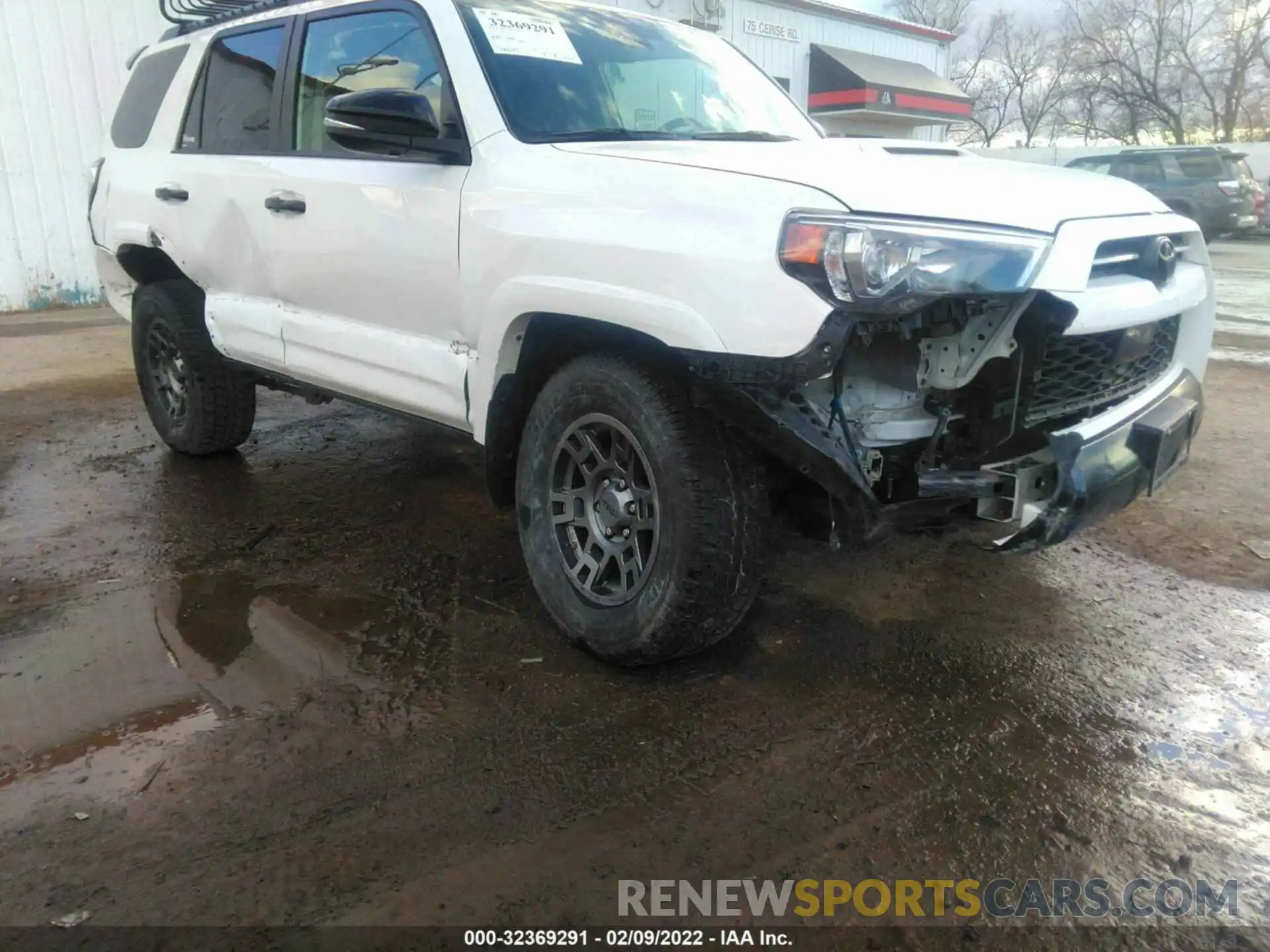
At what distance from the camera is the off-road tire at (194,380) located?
4.80m

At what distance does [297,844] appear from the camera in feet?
7.20

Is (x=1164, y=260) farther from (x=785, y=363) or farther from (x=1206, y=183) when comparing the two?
(x=1206, y=183)

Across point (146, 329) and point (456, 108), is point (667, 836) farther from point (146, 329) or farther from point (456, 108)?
point (146, 329)

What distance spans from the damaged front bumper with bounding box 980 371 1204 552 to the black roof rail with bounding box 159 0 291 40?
3.83 m

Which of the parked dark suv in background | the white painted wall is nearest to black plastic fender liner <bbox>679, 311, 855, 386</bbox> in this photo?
the parked dark suv in background

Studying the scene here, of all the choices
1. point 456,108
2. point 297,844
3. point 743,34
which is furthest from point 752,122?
point 743,34

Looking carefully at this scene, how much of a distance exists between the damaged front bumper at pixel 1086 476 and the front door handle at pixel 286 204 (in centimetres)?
276

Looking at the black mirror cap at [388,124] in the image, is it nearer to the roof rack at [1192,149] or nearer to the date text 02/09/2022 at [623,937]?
the date text 02/09/2022 at [623,937]

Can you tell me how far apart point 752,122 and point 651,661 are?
2.17 meters

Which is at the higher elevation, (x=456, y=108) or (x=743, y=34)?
(x=743, y=34)

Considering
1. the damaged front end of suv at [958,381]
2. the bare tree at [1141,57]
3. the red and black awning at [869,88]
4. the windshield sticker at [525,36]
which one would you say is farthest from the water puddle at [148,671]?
the bare tree at [1141,57]

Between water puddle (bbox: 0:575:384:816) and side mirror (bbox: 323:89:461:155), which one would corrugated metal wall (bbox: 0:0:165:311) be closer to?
water puddle (bbox: 0:575:384:816)

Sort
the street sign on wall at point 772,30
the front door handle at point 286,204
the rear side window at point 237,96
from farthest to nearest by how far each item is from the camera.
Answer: the street sign on wall at point 772,30
the rear side window at point 237,96
the front door handle at point 286,204

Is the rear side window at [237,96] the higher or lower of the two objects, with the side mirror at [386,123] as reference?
higher
